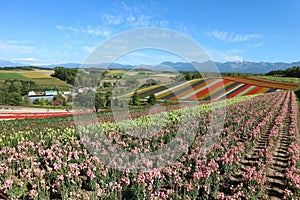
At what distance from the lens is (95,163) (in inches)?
327

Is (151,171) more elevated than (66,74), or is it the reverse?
(66,74)

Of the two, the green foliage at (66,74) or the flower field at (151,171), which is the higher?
the green foliage at (66,74)

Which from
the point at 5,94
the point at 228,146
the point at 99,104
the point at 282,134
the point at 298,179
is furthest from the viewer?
the point at 5,94

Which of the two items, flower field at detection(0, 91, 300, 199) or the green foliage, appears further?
the green foliage

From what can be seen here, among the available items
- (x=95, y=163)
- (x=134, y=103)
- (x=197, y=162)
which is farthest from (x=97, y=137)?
(x=134, y=103)

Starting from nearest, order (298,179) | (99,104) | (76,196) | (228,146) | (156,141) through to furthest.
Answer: (76,196) < (298,179) < (228,146) < (156,141) < (99,104)

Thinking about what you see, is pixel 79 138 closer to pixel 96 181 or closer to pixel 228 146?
pixel 96 181

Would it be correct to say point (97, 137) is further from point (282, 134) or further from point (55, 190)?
point (282, 134)

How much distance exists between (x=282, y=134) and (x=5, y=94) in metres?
48.4

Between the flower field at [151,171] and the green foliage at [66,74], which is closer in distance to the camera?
the flower field at [151,171]

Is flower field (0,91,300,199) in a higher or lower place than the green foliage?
lower

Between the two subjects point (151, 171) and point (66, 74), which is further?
point (66, 74)

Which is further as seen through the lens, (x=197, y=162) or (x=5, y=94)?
(x=5, y=94)

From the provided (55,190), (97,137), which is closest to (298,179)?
(55,190)
